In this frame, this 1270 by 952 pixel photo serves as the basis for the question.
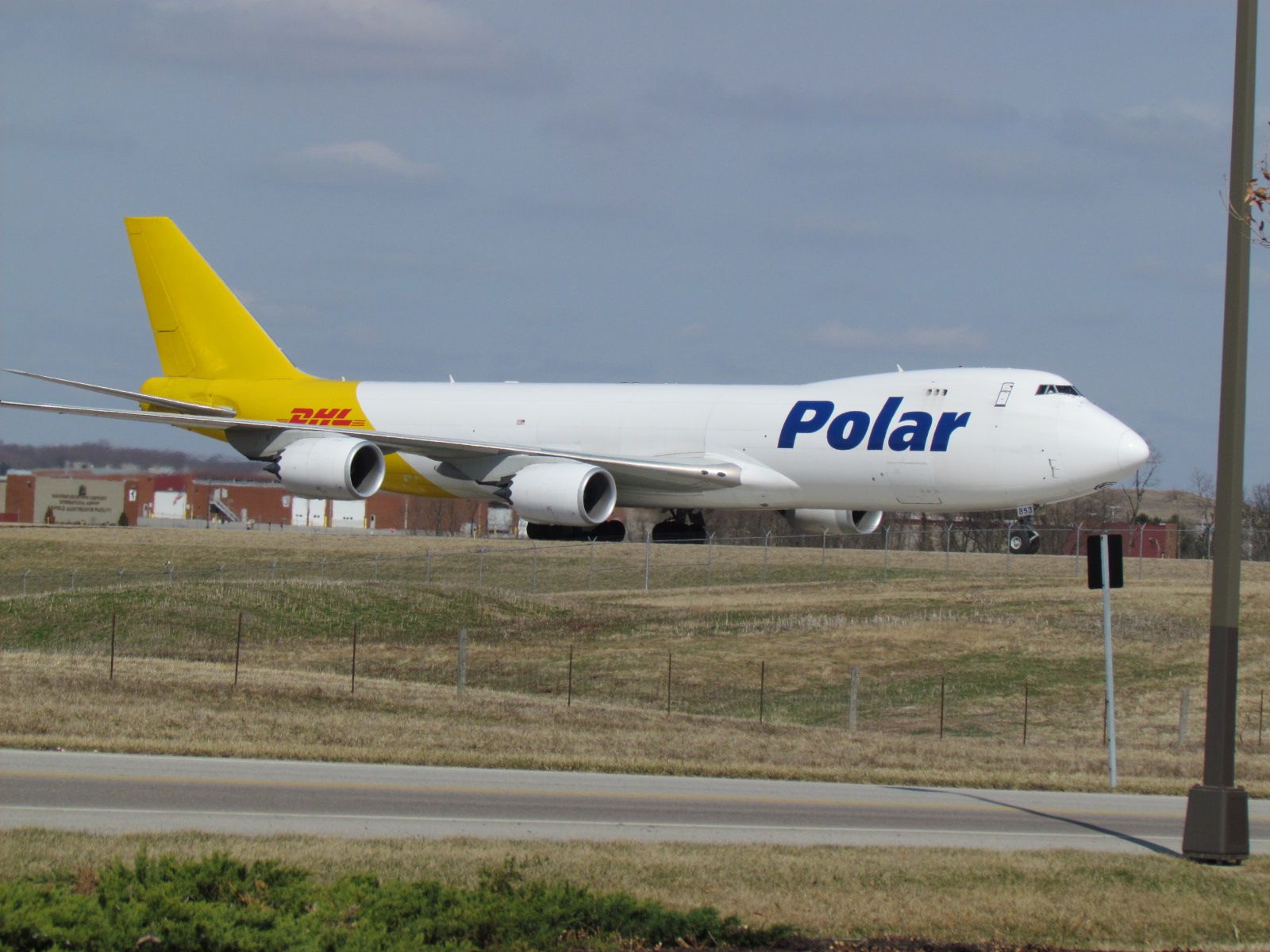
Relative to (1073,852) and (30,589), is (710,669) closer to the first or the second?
(1073,852)

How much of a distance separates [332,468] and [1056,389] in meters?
16.0

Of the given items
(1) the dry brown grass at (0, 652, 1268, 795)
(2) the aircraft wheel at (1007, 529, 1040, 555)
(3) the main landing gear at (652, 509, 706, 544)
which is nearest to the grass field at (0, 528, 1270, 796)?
(1) the dry brown grass at (0, 652, 1268, 795)

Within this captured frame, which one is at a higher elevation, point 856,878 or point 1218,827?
point 1218,827

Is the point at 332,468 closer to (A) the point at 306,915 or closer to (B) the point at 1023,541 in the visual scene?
(B) the point at 1023,541

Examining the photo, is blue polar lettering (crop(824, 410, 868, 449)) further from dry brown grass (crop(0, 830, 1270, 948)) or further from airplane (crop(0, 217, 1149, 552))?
dry brown grass (crop(0, 830, 1270, 948))

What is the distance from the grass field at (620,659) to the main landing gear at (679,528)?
1.05m

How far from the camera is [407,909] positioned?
27.8ft

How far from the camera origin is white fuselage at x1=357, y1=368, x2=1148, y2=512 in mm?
33875

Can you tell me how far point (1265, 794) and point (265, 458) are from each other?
29.4 metres

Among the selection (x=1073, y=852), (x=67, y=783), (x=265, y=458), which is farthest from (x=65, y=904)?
(x=265, y=458)

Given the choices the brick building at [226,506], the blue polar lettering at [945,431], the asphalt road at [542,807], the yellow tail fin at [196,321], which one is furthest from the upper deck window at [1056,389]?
the brick building at [226,506]

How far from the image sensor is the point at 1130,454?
3319 cm

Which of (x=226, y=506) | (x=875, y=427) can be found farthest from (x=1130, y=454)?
(x=226, y=506)

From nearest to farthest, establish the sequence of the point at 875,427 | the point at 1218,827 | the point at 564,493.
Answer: the point at 1218,827
the point at 875,427
the point at 564,493
